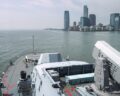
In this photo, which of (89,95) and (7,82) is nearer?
(89,95)

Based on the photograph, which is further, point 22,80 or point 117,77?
point 22,80

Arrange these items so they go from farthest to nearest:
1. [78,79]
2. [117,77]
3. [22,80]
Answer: [78,79], [22,80], [117,77]

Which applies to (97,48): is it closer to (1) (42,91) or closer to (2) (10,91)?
(1) (42,91)

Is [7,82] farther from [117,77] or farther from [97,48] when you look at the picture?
[117,77]

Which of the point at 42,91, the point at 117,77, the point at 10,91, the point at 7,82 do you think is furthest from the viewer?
the point at 7,82

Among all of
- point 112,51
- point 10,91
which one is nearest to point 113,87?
point 112,51

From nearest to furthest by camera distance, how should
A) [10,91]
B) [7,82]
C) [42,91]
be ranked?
[42,91]
[10,91]
[7,82]

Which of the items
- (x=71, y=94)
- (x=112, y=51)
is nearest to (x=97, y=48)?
(x=112, y=51)

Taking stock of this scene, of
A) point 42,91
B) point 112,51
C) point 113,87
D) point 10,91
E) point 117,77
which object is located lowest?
point 10,91

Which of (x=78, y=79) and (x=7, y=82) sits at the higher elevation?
(x=78, y=79)
